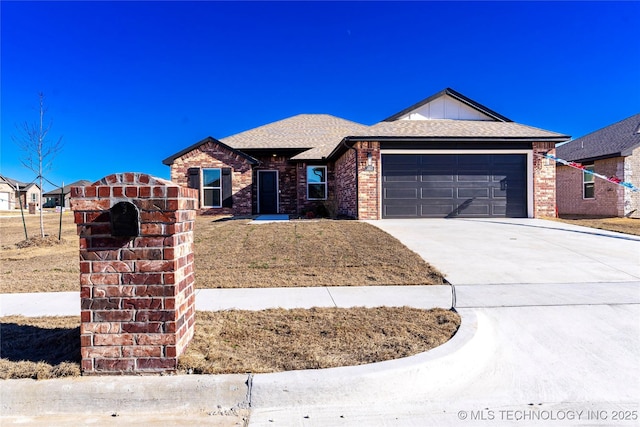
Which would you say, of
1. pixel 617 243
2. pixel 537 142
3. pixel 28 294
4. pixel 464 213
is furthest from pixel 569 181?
pixel 28 294

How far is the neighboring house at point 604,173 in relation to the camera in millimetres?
16438

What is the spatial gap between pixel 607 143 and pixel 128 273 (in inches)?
895

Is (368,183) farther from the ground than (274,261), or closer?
farther from the ground

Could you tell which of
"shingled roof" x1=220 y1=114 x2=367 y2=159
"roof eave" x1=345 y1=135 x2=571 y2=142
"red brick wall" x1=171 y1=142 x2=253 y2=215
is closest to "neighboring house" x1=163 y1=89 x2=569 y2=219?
"roof eave" x1=345 y1=135 x2=571 y2=142

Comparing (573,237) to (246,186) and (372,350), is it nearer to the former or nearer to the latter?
(372,350)

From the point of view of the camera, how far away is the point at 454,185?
537 inches

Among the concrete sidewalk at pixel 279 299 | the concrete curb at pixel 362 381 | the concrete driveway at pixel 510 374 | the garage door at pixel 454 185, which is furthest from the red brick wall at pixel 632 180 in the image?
the concrete curb at pixel 362 381

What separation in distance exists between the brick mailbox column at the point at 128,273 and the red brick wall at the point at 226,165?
1494cm

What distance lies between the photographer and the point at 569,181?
65.4 feet

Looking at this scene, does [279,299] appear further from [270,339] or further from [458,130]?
[458,130]

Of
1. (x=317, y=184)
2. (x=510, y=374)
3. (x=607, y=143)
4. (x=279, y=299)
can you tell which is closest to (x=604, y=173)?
(x=607, y=143)

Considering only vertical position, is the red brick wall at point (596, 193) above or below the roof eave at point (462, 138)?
below

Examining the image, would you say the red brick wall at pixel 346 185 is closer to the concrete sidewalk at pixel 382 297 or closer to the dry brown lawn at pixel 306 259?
the dry brown lawn at pixel 306 259

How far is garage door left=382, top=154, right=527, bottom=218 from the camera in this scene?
44.4ft
